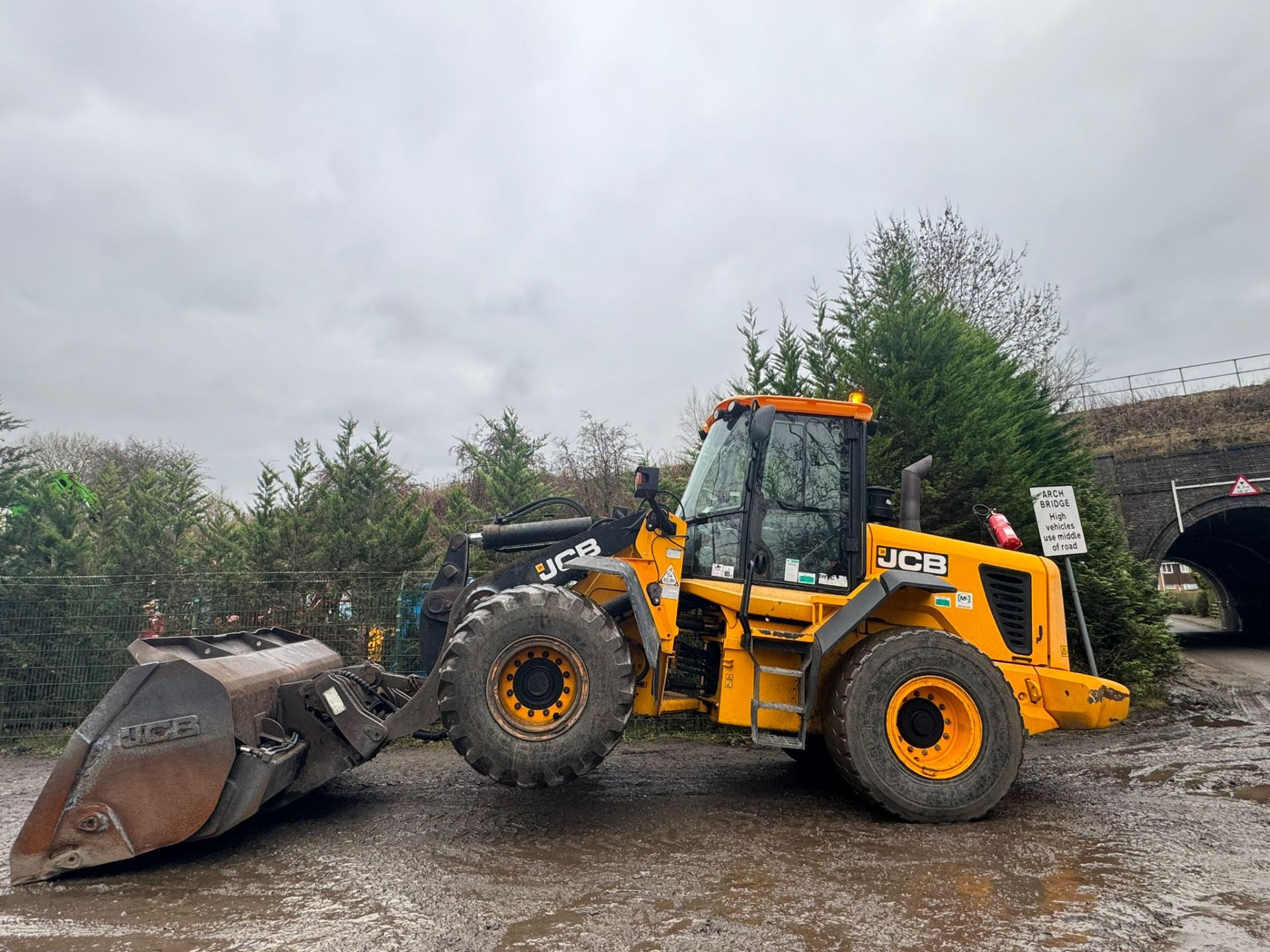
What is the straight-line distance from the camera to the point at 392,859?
4227 millimetres

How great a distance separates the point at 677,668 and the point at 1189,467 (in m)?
17.3

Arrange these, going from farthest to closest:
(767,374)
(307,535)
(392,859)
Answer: (767,374) → (307,535) → (392,859)

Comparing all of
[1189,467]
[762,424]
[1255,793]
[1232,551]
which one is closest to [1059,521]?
[1255,793]

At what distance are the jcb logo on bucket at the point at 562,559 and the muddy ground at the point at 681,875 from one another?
1.59 metres

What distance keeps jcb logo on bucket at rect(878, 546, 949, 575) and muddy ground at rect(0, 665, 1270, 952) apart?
65.3 inches

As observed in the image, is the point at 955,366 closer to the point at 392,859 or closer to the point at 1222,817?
the point at 1222,817

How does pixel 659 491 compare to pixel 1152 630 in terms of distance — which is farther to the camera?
pixel 1152 630

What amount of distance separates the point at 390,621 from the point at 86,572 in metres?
4.02

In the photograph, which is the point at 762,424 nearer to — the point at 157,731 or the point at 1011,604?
the point at 1011,604

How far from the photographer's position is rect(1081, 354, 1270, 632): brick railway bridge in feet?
58.0

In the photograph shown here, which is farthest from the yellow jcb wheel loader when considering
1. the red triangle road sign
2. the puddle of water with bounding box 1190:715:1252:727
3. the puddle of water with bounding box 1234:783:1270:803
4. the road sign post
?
the red triangle road sign

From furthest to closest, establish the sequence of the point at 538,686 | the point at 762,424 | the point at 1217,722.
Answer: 1. the point at 1217,722
2. the point at 762,424
3. the point at 538,686

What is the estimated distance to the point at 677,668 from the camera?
19.5 ft

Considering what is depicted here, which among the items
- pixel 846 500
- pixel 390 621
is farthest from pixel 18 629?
pixel 846 500
